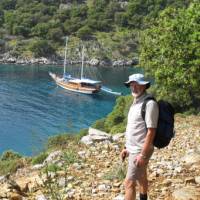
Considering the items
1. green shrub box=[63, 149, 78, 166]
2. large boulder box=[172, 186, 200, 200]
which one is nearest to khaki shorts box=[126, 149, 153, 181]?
large boulder box=[172, 186, 200, 200]

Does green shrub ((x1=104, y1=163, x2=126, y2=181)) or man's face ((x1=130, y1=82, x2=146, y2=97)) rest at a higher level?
man's face ((x1=130, y1=82, x2=146, y2=97))

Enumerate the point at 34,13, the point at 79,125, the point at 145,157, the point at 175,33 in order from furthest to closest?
the point at 34,13
the point at 79,125
the point at 175,33
the point at 145,157

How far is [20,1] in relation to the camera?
5807 inches

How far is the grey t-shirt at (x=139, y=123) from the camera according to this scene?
5.90 metres

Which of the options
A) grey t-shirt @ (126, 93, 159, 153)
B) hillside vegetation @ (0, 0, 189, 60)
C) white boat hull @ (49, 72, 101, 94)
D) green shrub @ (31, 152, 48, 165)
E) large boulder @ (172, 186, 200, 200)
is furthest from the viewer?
hillside vegetation @ (0, 0, 189, 60)

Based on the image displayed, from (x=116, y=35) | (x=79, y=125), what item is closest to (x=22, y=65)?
(x=116, y=35)

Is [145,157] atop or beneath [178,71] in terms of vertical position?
atop

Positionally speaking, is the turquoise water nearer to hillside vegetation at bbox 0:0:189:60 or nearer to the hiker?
hillside vegetation at bbox 0:0:189:60

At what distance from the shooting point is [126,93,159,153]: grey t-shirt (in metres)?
5.90

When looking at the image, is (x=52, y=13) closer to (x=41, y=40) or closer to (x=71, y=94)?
(x=41, y=40)

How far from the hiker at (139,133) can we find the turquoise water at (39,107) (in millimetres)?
36557

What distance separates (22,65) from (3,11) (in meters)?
38.2

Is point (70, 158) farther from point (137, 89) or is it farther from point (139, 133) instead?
point (137, 89)

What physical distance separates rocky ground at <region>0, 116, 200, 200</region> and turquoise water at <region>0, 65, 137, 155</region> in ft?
103
